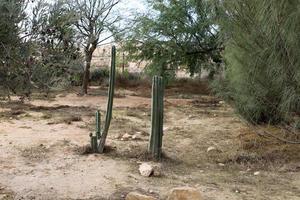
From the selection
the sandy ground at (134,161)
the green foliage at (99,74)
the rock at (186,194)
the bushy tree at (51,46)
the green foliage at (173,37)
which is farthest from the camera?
the green foliage at (99,74)

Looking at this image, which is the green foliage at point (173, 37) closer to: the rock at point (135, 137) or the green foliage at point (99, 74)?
the green foliage at point (99, 74)

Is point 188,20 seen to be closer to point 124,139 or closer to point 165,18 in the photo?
point 165,18

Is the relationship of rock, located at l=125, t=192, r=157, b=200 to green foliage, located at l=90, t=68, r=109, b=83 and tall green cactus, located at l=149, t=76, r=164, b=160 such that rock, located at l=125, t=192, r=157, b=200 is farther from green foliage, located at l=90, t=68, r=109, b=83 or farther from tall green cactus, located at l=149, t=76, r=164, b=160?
green foliage, located at l=90, t=68, r=109, b=83

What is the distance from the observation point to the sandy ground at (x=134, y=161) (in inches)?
233

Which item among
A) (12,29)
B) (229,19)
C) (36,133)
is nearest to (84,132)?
(36,133)

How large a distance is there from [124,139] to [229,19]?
3471 millimetres

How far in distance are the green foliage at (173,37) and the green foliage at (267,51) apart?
34.7 ft

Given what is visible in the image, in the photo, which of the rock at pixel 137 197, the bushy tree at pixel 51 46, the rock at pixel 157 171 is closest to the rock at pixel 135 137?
the rock at pixel 157 171

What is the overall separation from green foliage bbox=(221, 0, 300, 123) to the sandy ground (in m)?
0.88

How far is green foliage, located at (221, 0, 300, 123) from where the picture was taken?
532 centimetres

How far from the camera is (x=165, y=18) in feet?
60.2

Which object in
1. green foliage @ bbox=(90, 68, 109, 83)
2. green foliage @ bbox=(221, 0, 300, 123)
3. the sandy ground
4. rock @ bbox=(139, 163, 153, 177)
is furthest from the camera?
green foliage @ bbox=(90, 68, 109, 83)

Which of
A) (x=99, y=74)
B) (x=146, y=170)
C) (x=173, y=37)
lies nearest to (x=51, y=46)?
(x=146, y=170)

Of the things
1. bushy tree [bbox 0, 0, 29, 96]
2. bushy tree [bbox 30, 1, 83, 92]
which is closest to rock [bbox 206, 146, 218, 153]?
bushy tree [bbox 30, 1, 83, 92]
